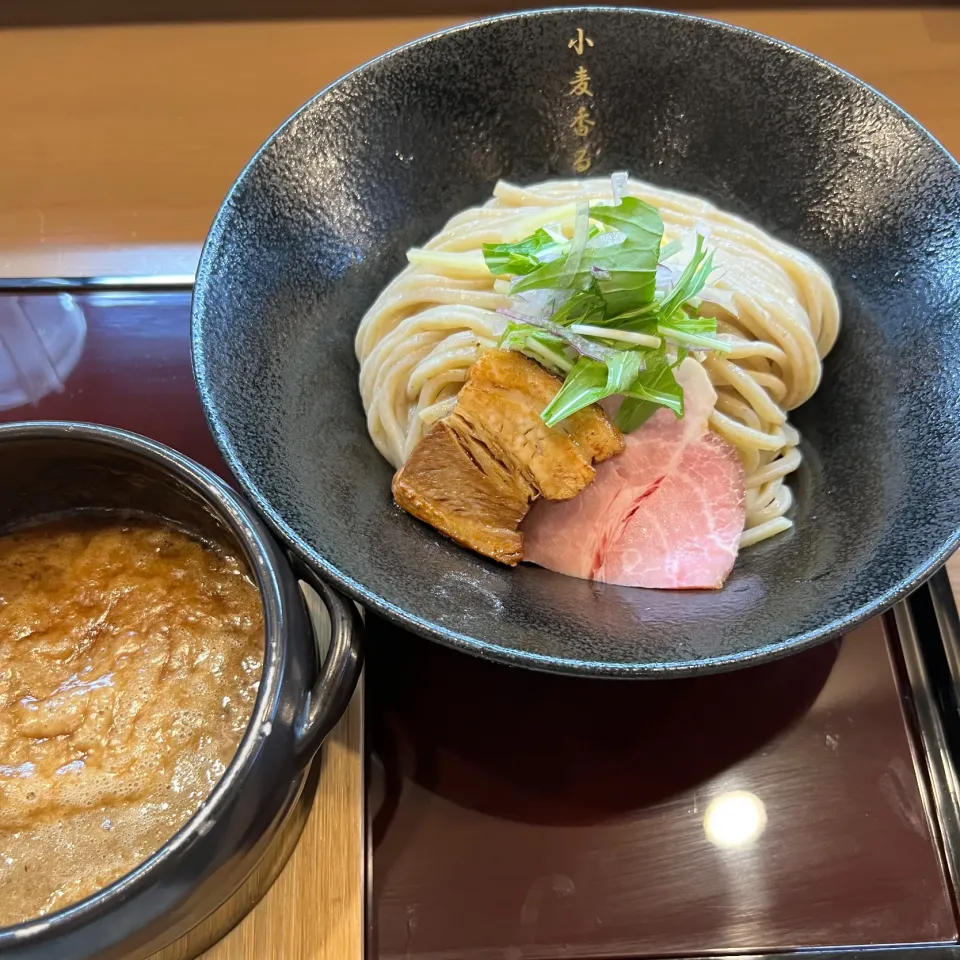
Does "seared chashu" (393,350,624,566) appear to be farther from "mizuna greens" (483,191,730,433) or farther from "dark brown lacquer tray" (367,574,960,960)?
"dark brown lacquer tray" (367,574,960,960)

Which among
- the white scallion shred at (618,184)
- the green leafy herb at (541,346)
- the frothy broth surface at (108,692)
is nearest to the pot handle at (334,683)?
the frothy broth surface at (108,692)

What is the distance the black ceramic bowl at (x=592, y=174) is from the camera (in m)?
1.39

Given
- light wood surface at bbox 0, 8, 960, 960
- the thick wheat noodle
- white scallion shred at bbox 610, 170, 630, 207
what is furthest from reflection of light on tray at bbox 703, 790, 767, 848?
light wood surface at bbox 0, 8, 960, 960

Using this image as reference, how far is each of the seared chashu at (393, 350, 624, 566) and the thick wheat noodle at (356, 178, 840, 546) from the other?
0.12 metres

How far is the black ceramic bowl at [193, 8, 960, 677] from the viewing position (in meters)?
1.39

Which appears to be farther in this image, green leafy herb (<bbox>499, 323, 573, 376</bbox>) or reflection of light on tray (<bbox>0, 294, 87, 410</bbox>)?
reflection of light on tray (<bbox>0, 294, 87, 410</bbox>)

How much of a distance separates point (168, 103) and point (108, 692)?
2.15 meters

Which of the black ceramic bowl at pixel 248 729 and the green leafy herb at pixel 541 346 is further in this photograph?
the green leafy herb at pixel 541 346

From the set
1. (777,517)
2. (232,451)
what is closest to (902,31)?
(777,517)

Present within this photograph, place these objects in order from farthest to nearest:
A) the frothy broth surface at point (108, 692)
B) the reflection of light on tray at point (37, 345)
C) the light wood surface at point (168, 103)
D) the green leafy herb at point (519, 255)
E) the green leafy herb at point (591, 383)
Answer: the light wood surface at point (168, 103)
the reflection of light on tray at point (37, 345)
the green leafy herb at point (519, 255)
the green leafy herb at point (591, 383)
the frothy broth surface at point (108, 692)

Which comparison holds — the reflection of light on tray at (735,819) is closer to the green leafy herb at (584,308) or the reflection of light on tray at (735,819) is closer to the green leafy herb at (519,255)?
the green leafy herb at (584,308)

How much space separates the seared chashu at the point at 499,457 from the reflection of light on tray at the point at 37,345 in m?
0.94

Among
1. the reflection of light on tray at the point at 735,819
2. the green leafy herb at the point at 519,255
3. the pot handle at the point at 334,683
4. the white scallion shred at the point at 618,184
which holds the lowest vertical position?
the reflection of light on tray at the point at 735,819

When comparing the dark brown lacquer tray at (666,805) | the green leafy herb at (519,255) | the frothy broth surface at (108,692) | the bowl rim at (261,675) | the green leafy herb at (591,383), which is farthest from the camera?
the green leafy herb at (519,255)
